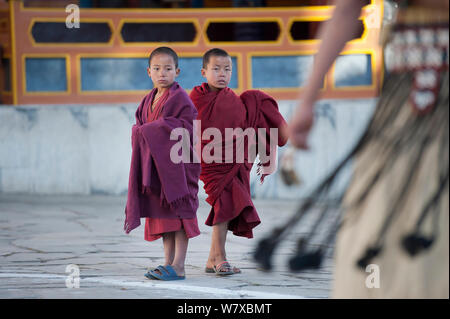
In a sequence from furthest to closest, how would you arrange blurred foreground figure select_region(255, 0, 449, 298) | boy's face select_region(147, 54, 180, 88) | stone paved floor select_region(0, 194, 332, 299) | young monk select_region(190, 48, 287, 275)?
young monk select_region(190, 48, 287, 275) < boy's face select_region(147, 54, 180, 88) < stone paved floor select_region(0, 194, 332, 299) < blurred foreground figure select_region(255, 0, 449, 298)

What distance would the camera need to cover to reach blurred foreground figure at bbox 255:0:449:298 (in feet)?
5.28

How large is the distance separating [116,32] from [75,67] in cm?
59

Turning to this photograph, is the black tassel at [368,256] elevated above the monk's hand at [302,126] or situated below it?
below

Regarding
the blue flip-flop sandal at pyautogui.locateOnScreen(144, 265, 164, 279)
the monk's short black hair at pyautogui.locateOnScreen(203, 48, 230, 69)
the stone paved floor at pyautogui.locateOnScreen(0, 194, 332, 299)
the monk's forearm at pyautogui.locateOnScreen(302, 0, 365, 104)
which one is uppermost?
the monk's short black hair at pyautogui.locateOnScreen(203, 48, 230, 69)

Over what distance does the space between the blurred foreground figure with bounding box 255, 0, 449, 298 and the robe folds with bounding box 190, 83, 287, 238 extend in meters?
2.87

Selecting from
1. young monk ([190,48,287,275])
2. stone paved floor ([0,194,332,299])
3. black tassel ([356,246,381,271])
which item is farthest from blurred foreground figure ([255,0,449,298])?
young monk ([190,48,287,275])

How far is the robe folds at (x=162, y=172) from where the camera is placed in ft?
14.0

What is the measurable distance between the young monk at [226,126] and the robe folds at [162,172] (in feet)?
0.93

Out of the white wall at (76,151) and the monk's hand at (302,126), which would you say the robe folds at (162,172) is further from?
the white wall at (76,151)

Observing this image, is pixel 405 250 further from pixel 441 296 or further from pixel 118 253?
pixel 118 253

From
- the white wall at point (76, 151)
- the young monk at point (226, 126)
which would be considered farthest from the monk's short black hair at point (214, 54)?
the white wall at point (76, 151)

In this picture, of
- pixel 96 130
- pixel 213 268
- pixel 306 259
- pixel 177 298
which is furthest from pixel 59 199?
pixel 306 259

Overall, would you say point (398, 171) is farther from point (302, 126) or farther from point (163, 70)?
point (163, 70)

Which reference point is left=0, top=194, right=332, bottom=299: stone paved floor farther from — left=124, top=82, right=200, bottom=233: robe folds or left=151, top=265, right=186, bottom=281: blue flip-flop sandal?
left=124, top=82, right=200, bottom=233: robe folds
